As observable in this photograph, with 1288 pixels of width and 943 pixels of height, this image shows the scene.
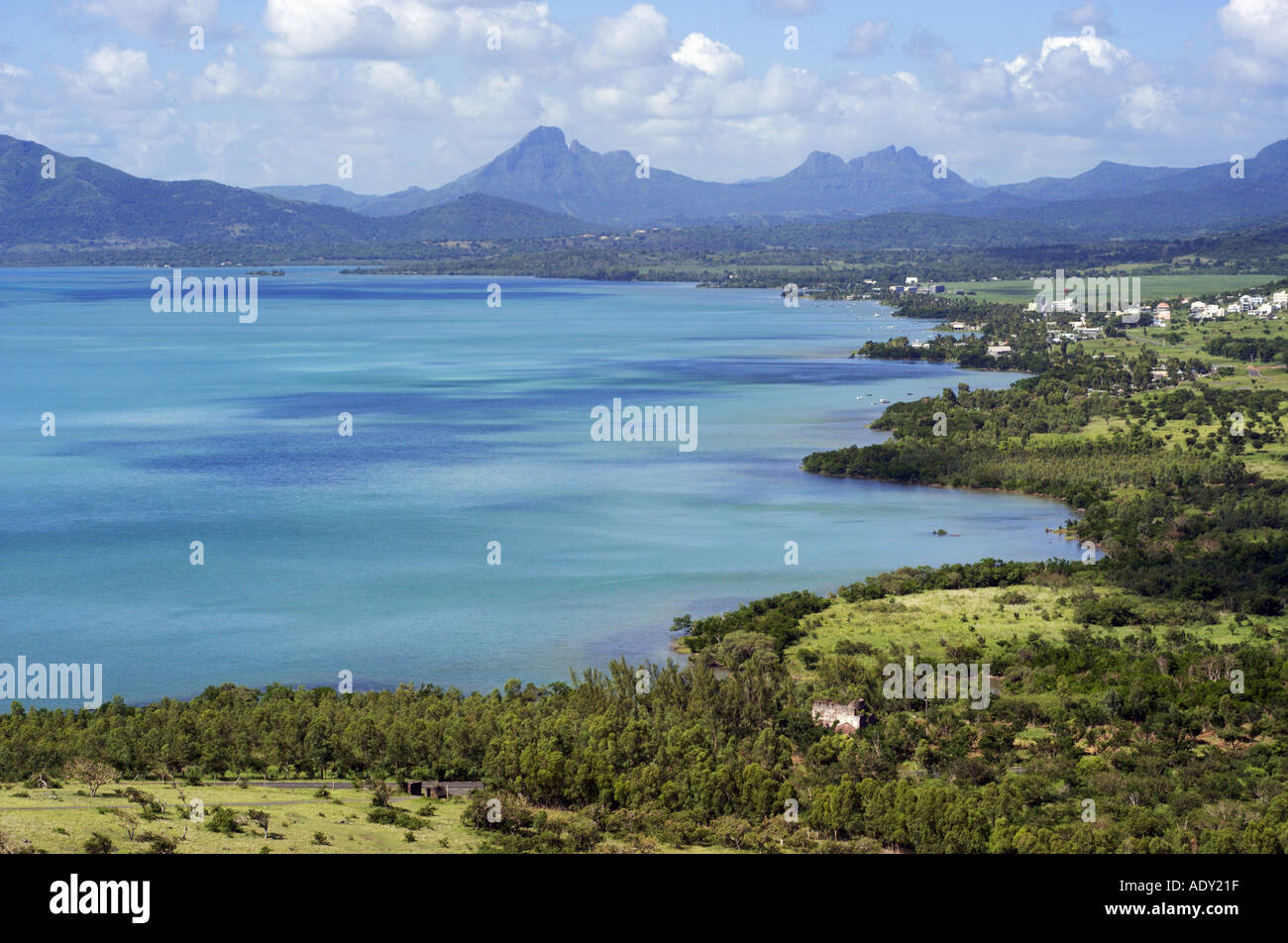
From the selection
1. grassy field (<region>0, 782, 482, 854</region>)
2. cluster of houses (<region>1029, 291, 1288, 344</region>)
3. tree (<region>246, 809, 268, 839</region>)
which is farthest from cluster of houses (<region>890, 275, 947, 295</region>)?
tree (<region>246, 809, 268, 839</region>)

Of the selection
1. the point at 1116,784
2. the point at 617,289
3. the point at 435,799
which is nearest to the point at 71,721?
the point at 435,799

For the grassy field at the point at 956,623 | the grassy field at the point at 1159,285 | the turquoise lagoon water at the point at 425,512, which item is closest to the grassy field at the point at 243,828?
the turquoise lagoon water at the point at 425,512

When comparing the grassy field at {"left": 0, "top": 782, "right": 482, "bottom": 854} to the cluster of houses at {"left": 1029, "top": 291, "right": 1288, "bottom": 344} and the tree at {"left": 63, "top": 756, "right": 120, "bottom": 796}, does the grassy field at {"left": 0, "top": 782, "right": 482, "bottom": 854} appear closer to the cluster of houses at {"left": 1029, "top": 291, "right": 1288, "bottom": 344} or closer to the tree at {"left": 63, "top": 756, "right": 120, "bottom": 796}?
the tree at {"left": 63, "top": 756, "right": 120, "bottom": 796}

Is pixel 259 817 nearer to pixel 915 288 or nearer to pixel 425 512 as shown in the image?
pixel 425 512

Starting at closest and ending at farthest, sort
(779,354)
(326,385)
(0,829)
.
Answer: (0,829)
(326,385)
(779,354)

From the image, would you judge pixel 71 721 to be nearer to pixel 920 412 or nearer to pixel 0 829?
pixel 0 829

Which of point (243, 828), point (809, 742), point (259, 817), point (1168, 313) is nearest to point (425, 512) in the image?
point (809, 742)
